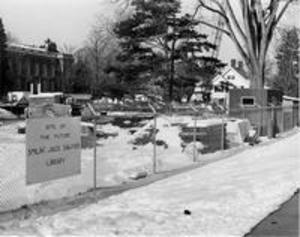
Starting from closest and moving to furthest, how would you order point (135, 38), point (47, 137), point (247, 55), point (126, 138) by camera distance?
point (47, 137)
point (126, 138)
point (247, 55)
point (135, 38)

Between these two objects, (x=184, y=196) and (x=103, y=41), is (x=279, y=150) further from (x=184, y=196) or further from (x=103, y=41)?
(x=103, y=41)

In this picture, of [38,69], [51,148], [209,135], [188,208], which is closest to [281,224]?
[188,208]

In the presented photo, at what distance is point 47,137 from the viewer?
9.45 meters

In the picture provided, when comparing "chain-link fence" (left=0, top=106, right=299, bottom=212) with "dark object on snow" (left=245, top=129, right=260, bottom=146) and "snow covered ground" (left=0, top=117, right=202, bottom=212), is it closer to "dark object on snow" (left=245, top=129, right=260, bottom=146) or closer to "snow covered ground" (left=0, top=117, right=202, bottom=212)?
"snow covered ground" (left=0, top=117, right=202, bottom=212)

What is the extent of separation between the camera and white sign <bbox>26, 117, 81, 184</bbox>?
915cm

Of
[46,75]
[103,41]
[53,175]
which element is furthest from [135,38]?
[46,75]

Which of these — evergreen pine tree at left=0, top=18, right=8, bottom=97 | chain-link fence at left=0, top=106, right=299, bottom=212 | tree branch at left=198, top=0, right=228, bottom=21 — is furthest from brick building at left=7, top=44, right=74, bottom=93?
chain-link fence at left=0, top=106, right=299, bottom=212

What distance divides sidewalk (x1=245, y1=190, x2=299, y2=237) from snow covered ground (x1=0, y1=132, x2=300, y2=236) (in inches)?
4.8

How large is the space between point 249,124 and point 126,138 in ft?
16.8

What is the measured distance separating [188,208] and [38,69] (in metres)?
121

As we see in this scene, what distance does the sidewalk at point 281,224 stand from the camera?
302 inches

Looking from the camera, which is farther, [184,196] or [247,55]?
[247,55]

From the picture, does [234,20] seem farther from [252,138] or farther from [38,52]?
[38,52]

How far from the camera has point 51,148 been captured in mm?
9578
